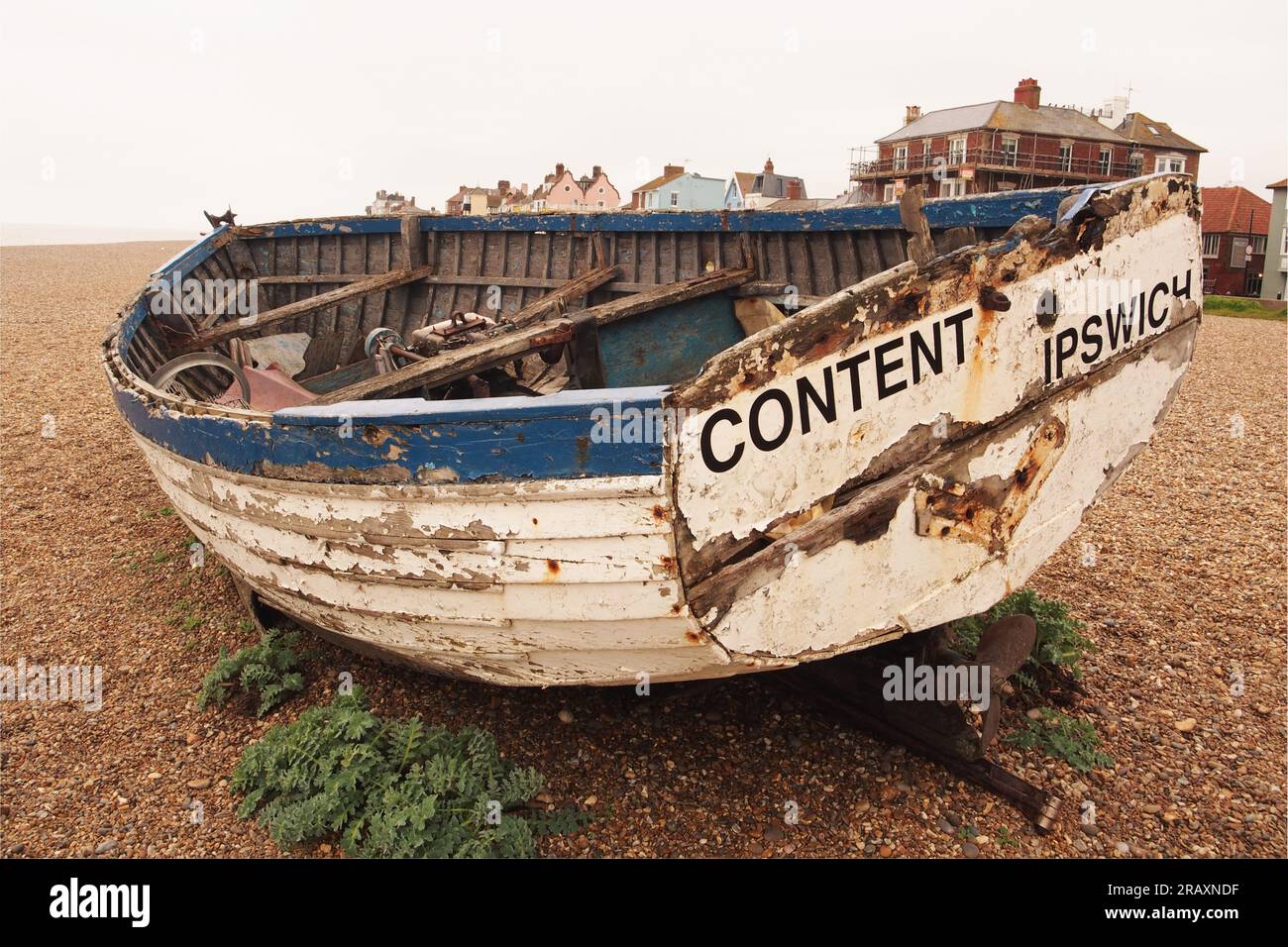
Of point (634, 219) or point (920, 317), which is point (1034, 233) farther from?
point (634, 219)

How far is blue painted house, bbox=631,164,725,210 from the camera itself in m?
46.8

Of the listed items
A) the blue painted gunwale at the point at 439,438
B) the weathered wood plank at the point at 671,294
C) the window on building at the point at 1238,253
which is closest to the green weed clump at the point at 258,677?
the blue painted gunwale at the point at 439,438

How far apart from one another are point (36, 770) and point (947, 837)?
12.4 feet

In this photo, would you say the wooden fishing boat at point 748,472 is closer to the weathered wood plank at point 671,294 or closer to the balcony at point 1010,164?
the weathered wood plank at point 671,294

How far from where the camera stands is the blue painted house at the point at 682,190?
46750 millimetres

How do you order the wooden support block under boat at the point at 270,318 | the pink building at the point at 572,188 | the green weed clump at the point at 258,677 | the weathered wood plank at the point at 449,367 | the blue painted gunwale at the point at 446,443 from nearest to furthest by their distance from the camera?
1. the blue painted gunwale at the point at 446,443
2. the weathered wood plank at the point at 449,367
3. the green weed clump at the point at 258,677
4. the wooden support block under boat at the point at 270,318
5. the pink building at the point at 572,188

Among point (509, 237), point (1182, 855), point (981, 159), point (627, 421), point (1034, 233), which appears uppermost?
point (981, 159)

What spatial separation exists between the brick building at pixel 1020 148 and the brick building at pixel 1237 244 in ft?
17.1

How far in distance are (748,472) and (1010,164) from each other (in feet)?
134

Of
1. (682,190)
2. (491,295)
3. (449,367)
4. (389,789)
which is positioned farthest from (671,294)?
(682,190)

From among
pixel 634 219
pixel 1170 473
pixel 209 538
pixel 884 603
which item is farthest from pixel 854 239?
pixel 1170 473

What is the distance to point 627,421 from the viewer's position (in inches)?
103

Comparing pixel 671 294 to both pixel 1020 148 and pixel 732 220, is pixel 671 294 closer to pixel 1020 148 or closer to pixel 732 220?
pixel 732 220

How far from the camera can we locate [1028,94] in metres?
39.2
